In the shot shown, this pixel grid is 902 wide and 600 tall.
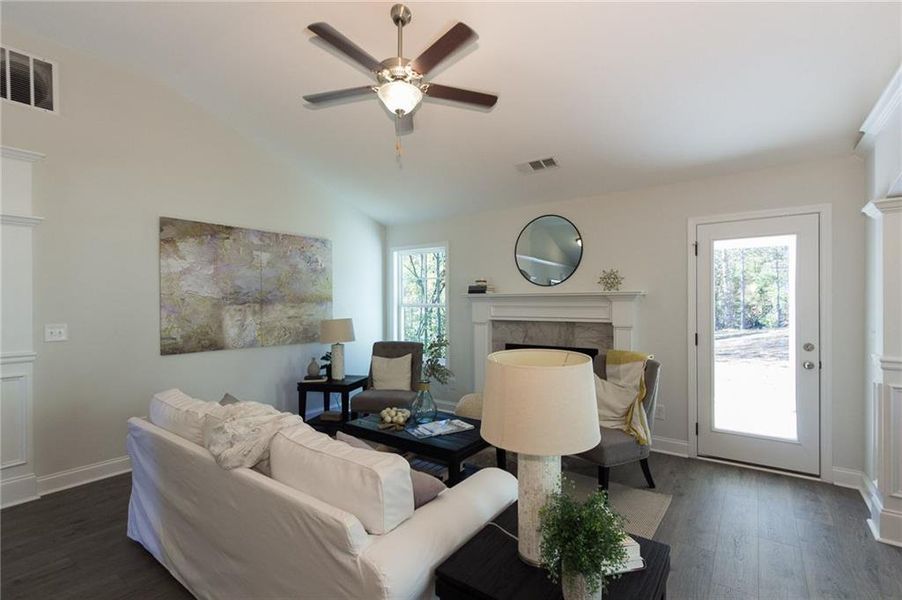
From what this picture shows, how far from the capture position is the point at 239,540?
1675 millimetres

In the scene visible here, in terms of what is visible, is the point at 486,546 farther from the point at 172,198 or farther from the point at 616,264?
the point at 172,198

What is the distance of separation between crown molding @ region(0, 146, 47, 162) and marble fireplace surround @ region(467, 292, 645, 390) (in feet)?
12.8

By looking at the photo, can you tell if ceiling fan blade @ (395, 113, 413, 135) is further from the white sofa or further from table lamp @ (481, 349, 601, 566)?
the white sofa

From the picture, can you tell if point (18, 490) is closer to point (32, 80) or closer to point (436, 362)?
point (32, 80)

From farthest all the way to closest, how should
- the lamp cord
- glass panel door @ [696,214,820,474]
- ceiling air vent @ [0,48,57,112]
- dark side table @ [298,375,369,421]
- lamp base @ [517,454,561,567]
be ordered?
dark side table @ [298,375,369,421] → glass panel door @ [696,214,820,474] → ceiling air vent @ [0,48,57,112] → the lamp cord → lamp base @ [517,454,561,567]

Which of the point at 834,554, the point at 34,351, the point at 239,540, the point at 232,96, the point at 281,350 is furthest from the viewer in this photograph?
the point at 281,350

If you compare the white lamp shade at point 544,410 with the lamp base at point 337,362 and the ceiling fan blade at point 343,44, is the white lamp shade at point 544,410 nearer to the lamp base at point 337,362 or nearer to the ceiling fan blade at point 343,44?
the ceiling fan blade at point 343,44

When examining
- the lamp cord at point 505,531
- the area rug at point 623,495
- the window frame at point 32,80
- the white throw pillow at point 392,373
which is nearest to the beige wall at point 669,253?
the white throw pillow at point 392,373

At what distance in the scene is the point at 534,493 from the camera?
4.45ft

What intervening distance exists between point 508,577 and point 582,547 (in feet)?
1.13

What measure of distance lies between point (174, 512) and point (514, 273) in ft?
12.1

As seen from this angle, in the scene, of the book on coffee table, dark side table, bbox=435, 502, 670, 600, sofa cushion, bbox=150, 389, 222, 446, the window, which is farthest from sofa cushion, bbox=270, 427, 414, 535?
the window

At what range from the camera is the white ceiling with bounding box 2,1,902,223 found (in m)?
2.26

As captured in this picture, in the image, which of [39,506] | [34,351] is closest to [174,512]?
[39,506]
